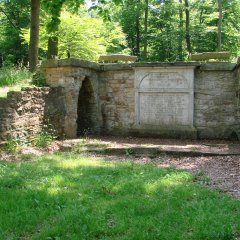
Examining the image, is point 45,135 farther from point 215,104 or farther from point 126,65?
point 215,104

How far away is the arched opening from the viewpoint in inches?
474

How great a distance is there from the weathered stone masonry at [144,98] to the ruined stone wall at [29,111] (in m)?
0.03

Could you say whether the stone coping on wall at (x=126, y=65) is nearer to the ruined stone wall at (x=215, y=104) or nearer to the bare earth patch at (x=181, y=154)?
the ruined stone wall at (x=215, y=104)

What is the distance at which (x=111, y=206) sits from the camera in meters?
4.62

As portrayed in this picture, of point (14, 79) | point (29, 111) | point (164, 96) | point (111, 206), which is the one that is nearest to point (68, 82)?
point (14, 79)

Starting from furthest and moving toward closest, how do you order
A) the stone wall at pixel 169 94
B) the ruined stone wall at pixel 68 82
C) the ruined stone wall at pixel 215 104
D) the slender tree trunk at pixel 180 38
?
the slender tree trunk at pixel 180 38 → the ruined stone wall at pixel 215 104 → the stone wall at pixel 169 94 → the ruined stone wall at pixel 68 82

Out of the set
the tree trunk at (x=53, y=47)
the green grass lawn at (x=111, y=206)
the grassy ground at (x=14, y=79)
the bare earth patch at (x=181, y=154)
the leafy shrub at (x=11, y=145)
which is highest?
the tree trunk at (x=53, y=47)

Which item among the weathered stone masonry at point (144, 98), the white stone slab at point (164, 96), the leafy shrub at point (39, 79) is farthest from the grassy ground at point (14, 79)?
the white stone slab at point (164, 96)

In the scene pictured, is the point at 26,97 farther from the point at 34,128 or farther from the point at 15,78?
the point at 15,78

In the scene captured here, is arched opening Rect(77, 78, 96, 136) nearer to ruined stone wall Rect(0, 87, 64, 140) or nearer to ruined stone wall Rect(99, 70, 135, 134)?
ruined stone wall Rect(99, 70, 135, 134)

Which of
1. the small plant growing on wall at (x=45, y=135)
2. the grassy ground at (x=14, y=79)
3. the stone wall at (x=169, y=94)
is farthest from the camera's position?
the stone wall at (x=169, y=94)

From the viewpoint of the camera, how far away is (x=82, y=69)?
36.2 feet

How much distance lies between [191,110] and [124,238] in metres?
7.99

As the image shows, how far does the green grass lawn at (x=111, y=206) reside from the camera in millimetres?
3840
